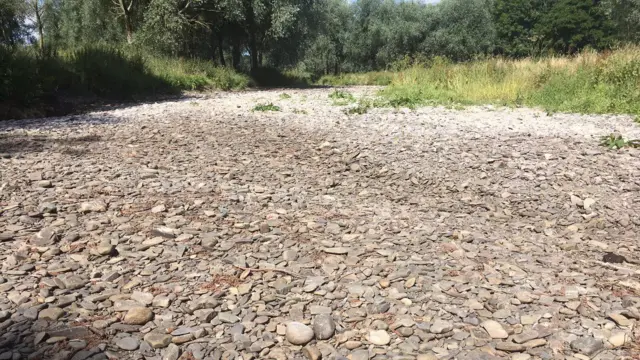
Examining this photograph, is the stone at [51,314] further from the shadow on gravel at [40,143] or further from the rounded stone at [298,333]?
the shadow on gravel at [40,143]

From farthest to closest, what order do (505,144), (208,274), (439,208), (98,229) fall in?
1. (505,144)
2. (439,208)
3. (98,229)
4. (208,274)

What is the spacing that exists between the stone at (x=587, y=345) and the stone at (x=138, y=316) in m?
2.22

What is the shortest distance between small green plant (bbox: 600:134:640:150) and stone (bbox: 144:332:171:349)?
5634 mm

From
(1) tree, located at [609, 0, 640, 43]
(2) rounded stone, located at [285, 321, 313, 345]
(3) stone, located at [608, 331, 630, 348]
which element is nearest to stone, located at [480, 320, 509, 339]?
(3) stone, located at [608, 331, 630, 348]

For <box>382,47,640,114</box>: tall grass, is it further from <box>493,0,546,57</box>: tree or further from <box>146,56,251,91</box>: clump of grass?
<box>493,0,546,57</box>: tree

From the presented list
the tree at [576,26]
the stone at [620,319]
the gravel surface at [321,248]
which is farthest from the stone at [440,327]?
the tree at [576,26]

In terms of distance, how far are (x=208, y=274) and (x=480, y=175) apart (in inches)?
130

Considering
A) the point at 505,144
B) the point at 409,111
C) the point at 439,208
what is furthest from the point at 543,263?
the point at 409,111

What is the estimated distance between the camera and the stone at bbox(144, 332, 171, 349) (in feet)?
7.46

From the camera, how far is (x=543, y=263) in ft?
10.6

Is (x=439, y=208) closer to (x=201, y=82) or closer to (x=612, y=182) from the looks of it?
(x=612, y=182)

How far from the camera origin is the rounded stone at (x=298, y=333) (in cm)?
236

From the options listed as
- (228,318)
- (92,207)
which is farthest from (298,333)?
(92,207)

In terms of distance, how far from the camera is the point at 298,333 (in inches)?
94.3
